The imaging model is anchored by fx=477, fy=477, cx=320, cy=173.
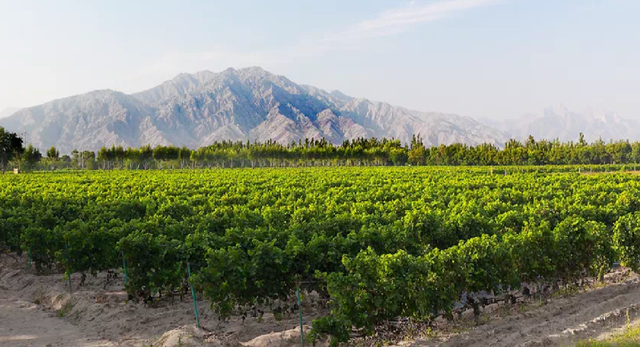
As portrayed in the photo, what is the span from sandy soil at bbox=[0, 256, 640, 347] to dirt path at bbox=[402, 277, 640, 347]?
0.02 metres

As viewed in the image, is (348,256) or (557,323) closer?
(557,323)

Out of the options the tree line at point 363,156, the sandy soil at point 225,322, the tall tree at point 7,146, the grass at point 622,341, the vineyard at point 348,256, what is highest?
the tall tree at point 7,146

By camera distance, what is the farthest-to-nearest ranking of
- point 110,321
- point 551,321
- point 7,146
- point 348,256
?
point 7,146 → point 110,321 → point 348,256 → point 551,321

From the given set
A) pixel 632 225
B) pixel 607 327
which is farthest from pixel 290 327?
pixel 632 225

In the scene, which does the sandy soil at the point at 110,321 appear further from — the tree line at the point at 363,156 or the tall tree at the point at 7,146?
the tree line at the point at 363,156

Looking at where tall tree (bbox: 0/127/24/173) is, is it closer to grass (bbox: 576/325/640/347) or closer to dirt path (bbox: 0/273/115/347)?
dirt path (bbox: 0/273/115/347)

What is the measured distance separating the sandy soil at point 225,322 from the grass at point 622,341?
47 cm

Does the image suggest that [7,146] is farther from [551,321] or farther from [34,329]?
[551,321]

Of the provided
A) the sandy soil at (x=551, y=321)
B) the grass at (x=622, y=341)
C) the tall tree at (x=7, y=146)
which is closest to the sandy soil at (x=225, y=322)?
the sandy soil at (x=551, y=321)

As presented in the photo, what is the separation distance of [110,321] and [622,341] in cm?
1247

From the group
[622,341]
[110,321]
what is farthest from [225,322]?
[622,341]

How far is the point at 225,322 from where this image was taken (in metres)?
12.6

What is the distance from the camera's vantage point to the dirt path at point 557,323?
10.6m

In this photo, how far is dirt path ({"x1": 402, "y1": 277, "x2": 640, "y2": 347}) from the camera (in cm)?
1064
